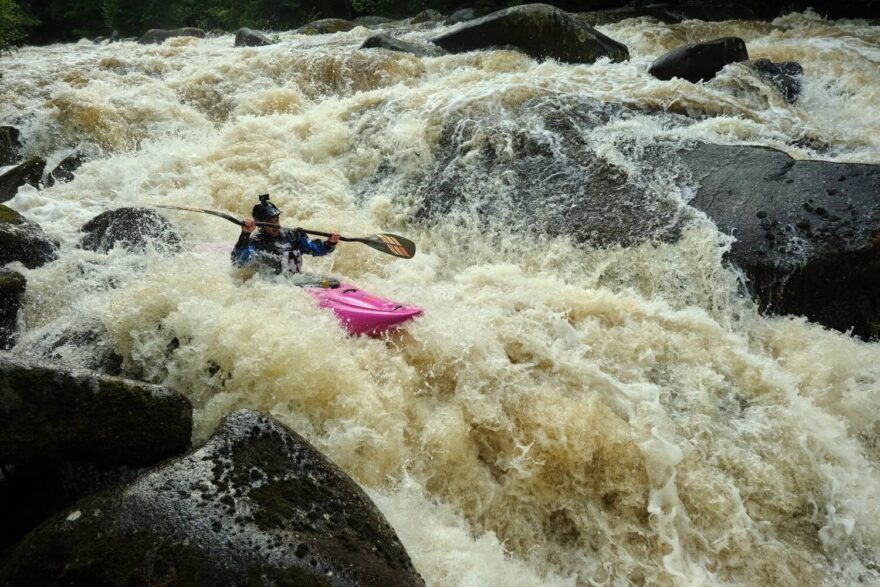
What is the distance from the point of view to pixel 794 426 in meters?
3.64

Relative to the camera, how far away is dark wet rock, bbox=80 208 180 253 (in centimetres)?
509

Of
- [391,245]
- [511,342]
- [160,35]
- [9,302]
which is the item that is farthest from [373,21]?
[511,342]

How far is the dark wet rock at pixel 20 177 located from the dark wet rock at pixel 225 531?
5.36 m

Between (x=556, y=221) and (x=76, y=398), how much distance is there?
4298 mm

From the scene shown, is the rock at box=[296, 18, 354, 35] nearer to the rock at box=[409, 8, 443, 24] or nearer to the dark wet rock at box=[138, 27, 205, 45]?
the rock at box=[409, 8, 443, 24]

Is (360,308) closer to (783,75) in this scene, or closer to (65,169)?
(65,169)

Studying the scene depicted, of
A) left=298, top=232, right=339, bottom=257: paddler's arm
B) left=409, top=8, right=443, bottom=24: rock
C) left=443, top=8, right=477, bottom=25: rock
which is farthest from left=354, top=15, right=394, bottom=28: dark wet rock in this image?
left=298, top=232, right=339, bottom=257: paddler's arm

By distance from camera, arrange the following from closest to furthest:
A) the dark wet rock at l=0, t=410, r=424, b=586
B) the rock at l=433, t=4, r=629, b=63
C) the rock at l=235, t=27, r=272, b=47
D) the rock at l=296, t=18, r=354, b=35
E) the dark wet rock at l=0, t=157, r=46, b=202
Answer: the dark wet rock at l=0, t=410, r=424, b=586
the dark wet rock at l=0, t=157, r=46, b=202
the rock at l=433, t=4, r=629, b=63
the rock at l=235, t=27, r=272, b=47
the rock at l=296, t=18, r=354, b=35

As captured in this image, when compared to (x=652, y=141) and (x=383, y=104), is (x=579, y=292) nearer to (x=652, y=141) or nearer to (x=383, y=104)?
(x=652, y=141)

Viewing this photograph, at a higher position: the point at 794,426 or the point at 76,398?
the point at 76,398

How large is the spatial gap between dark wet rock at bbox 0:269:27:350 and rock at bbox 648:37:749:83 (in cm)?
793

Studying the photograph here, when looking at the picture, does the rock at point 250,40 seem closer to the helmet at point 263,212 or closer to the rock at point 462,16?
the rock at point 462,16

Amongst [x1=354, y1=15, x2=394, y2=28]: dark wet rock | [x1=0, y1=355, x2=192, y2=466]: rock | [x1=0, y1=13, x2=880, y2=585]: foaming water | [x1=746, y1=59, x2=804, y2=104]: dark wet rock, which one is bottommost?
[x1=0, y1=13, x2=880, y2=585]: foaming water

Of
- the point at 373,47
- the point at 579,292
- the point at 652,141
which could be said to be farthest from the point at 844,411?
the point at 373,47
